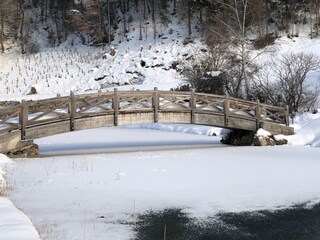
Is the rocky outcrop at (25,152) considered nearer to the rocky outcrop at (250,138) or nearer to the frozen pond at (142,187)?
the frozen pond at (142,187)

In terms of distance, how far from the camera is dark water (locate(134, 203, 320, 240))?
7.11 m

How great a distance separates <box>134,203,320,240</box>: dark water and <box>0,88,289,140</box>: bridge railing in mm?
8816

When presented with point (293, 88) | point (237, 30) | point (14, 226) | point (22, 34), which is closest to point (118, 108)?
point (293, 88)

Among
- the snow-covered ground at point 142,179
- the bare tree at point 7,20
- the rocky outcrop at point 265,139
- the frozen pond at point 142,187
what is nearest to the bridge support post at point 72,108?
the snow-covered ground at point 142,179

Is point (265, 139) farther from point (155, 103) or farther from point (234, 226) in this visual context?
point (234, 226)

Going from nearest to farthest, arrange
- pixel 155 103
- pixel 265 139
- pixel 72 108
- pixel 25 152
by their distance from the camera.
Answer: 1. pixel 25 152
2. pixel 72 108
3. pixel 155 103
4. pixel 265 139

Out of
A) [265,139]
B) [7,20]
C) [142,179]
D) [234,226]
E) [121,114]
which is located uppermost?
[7,20]

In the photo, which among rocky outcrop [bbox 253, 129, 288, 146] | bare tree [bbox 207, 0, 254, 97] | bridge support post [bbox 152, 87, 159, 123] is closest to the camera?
bridge support post [bbox 152, 87, 159, 123]

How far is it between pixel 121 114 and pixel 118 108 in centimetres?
29

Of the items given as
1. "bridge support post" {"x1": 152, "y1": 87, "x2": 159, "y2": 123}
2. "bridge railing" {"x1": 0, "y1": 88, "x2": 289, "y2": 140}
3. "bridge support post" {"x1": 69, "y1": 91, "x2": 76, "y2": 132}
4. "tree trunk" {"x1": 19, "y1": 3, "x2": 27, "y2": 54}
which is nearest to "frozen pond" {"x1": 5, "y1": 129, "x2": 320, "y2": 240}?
"bridge support post" {"x1": 69, "y1": 91, "x2": 76, "y2": 132}

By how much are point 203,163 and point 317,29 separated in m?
26.4

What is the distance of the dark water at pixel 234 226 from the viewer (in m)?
7.11

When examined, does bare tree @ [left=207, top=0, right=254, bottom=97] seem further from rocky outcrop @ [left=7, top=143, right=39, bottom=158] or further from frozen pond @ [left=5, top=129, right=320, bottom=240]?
rocky outcrop @ [left=7, top=143, right=39, bottom=158]

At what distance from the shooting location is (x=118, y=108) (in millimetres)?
Answer: 17281
